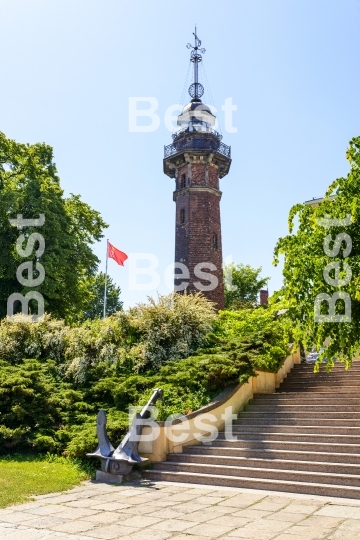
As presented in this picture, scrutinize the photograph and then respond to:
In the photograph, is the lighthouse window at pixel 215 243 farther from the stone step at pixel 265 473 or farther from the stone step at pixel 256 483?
the stone step at pixel 256 483

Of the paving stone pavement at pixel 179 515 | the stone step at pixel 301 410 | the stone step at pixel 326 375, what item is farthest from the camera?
the stone step at pixel 326 375

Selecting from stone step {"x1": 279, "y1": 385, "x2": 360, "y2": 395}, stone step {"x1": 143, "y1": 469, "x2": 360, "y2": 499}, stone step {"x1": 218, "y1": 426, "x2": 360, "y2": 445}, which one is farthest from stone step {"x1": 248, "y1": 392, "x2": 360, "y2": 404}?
stone step {"x1": 143, "y1": 469, "x2": 360, "y2": 499}

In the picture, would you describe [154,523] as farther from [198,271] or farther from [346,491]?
[198,271]

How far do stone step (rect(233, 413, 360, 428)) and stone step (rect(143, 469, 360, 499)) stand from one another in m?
2.18

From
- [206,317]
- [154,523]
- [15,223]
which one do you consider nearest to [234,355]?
[206,317]

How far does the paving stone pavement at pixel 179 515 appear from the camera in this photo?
561cm

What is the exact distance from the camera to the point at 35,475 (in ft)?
28.0

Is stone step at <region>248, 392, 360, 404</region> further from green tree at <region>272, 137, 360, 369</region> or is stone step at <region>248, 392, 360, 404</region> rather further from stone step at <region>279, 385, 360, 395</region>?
green tree at <region>272, 137, 360, 369</region>

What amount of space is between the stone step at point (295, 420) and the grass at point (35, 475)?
359 centimetres

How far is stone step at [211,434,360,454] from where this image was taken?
870 cm

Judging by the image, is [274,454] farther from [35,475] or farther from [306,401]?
[35,475]

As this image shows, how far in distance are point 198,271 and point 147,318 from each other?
1443 cm

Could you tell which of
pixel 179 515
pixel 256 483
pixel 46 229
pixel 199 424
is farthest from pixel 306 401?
pixel 46 229

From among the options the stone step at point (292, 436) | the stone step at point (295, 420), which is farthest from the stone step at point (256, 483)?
the stone step at point (295, 420)
